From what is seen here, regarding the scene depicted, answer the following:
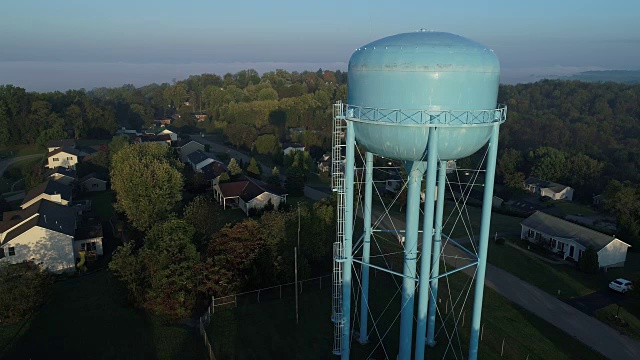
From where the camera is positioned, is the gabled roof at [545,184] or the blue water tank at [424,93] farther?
the gabled roof at [545,184]

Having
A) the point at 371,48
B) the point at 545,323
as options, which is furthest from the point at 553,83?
the point at 371,48

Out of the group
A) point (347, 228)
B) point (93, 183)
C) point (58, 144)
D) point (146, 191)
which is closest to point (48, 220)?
point (146, 191)

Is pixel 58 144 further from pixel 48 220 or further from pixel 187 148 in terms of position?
pixel 48 220

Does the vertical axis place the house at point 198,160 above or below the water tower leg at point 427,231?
below

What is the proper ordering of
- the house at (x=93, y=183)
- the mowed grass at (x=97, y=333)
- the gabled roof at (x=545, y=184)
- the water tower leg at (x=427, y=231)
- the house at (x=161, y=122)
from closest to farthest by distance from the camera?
the water tower leg at (x=427, y=231), the mowed grass at (x=97, y=333), the house at (x=93, y=183), the gabled roof at (x=545, y=184), the house at (x=161, y=122)

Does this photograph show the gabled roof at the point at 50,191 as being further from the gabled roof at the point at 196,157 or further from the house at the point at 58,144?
the house at the point at 58,144

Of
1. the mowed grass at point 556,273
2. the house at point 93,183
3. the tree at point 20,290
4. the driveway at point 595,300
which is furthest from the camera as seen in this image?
the house at point 93,183

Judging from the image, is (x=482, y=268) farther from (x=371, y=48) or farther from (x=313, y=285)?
(x=313, y=285)

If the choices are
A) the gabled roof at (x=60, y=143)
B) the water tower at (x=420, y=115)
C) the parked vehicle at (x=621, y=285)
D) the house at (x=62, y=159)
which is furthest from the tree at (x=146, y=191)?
the gabled roof at (x=60, y=143)
